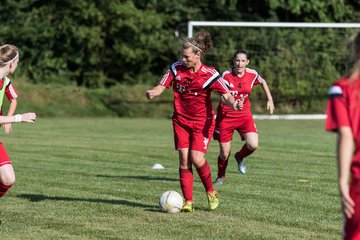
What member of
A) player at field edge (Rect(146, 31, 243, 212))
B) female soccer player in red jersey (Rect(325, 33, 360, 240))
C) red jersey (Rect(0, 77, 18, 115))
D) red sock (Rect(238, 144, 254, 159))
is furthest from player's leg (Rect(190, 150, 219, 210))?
female soccer player in red jersey (Rect(325, 33, 360, 240))

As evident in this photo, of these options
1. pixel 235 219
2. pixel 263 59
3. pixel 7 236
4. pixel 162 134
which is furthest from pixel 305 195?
pixel 263 59

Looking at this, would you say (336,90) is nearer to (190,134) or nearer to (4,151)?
(4,151)

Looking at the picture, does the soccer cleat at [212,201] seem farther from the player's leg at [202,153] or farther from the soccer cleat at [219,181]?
the soccer cleat at [219,181]

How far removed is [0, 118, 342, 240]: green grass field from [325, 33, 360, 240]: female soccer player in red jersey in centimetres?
267

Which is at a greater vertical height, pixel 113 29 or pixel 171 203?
pixel 171 203

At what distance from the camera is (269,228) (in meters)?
7.76

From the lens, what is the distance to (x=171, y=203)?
8594mm

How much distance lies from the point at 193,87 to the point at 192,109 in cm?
23

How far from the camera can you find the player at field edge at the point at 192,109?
884 cm

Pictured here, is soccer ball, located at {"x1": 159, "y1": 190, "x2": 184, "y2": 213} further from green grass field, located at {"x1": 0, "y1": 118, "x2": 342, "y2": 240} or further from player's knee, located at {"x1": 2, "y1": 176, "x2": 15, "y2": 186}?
player's knee, located at {"x1": 2, "y1": 176, "x2": 15, "y2": 186}

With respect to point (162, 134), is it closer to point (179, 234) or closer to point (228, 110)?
point (228, 110)

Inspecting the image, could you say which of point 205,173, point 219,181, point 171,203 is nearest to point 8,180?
point 171,203

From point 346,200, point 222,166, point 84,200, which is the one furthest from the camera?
point 222,166

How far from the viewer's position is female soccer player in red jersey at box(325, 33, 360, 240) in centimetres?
459
